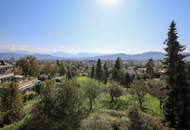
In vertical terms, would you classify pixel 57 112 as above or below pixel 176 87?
below

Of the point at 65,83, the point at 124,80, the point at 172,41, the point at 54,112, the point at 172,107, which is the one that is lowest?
the point at 124,80

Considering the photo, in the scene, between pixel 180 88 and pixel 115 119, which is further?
pixel 180 88

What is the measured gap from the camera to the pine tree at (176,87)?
20391 millimetres

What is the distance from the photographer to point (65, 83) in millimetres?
15719

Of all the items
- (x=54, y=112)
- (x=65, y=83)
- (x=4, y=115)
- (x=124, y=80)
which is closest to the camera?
(x=54, y=112)

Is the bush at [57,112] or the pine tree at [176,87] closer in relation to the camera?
the bush at [57,112]

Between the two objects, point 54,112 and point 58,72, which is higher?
point 54,112

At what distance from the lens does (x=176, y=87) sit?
69.4 feet

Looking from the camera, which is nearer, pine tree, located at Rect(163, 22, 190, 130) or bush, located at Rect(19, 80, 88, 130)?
bush, located at Rect(19, 80, 88, 130)

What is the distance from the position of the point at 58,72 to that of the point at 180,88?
73.3 meters

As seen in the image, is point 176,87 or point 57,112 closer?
point 57,112

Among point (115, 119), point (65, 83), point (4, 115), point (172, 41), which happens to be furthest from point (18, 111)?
point (172, 41)

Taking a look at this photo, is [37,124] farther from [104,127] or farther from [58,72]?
[58,72]

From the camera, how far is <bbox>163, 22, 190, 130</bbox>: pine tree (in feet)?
66.9
